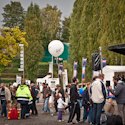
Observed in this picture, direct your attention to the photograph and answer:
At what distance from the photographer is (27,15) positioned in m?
62.1

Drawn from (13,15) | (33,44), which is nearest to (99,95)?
(33,44)

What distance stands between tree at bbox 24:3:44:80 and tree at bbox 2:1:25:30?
13.5 metres

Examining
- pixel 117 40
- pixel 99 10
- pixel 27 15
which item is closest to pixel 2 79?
pixel 27 15

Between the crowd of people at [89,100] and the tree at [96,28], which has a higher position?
the tree at [96,28]

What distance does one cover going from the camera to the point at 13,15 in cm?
7562

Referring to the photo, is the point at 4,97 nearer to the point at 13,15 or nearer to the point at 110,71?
the point at 110,71

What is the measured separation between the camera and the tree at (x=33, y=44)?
196 feet

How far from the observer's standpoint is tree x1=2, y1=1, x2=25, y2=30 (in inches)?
2970

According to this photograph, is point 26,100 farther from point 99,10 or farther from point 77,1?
point 77,1

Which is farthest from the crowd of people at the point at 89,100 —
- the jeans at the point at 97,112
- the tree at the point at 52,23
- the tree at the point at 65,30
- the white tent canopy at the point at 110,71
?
the tree at the point at 65,30

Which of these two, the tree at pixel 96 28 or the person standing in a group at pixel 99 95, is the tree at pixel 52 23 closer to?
the tree at pixel 96 28

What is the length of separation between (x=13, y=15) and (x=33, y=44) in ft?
61.1

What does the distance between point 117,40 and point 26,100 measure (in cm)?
1989

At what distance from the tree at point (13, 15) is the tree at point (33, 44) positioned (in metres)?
13.5
